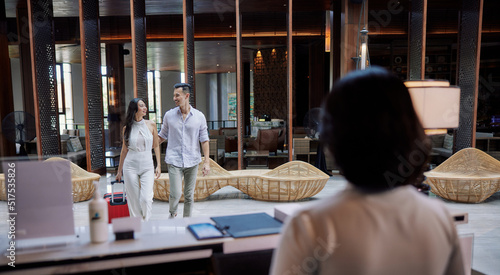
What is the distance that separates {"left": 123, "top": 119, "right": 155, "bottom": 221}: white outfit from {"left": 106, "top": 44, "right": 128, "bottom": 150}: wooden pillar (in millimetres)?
7341

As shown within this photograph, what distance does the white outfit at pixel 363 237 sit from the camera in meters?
0.61

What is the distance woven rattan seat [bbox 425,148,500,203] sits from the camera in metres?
4.80

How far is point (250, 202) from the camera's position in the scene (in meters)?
5.18

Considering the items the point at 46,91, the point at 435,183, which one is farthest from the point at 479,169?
the point at 46,91

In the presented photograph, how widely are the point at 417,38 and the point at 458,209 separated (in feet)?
12.6

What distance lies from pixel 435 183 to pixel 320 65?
5.54m

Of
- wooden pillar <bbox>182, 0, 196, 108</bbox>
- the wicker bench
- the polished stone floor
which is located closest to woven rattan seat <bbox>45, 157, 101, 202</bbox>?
the polished stone floor

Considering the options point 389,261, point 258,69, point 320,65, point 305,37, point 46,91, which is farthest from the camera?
point 258,69

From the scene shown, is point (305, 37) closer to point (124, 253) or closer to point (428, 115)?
point (428, 115)

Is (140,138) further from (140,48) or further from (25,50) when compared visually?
(25,50)

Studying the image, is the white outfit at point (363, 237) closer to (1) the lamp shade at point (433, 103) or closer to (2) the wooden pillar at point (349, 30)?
(1) the lamp shade at point (433, 103)

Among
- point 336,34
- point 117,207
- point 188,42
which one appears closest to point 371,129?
point 117,207

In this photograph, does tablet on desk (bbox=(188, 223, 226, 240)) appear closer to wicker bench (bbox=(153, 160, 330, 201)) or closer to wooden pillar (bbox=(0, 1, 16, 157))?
wicker bench (bbox=(153, 160, 330, 201))

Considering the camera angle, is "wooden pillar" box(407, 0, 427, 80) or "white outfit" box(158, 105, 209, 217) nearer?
"white outfit" box(158, 105, 209, 217)
